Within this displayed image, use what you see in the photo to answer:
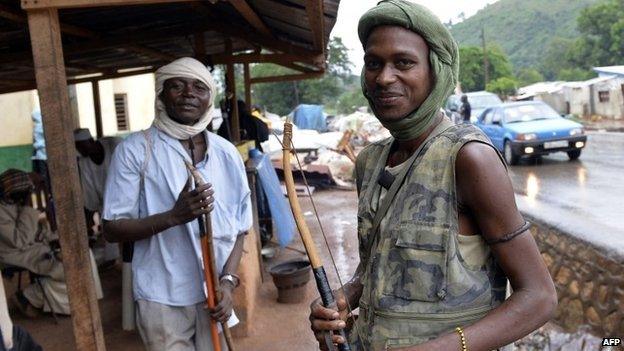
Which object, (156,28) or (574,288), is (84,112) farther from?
(574,288)

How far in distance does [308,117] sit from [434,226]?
26.4 metres

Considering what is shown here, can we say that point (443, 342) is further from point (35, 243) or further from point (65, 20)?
point (35, 243)

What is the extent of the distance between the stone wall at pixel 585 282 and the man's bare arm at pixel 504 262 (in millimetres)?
3379

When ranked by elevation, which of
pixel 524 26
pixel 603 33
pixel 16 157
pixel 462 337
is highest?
pixel 524 26

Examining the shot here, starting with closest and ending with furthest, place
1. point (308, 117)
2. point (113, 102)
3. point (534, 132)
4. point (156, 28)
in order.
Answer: point (156, 28), point (534, 132), point (113, 102), point (308, 117)

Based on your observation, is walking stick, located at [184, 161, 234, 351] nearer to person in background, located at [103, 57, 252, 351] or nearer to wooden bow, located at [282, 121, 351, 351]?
person in background, located at [103, 57, 252, 351]

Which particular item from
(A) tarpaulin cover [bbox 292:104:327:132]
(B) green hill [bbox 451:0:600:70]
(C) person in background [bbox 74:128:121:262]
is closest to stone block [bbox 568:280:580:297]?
(C) person in background [bbox 74:128:121:262]

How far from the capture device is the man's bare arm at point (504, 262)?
1187mm

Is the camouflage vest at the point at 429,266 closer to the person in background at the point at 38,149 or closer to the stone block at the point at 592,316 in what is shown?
the stone block at the point at 592,316

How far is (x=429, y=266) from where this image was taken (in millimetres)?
1232

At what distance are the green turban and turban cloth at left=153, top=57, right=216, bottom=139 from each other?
1.24 meters

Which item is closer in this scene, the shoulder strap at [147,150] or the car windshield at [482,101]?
the shoulder strap at [147,150]

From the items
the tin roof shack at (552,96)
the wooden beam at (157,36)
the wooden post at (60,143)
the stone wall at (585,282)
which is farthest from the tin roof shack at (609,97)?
the wooden post at (60,143)

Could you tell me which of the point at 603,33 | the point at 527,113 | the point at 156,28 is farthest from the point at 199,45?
the point at 603,33
